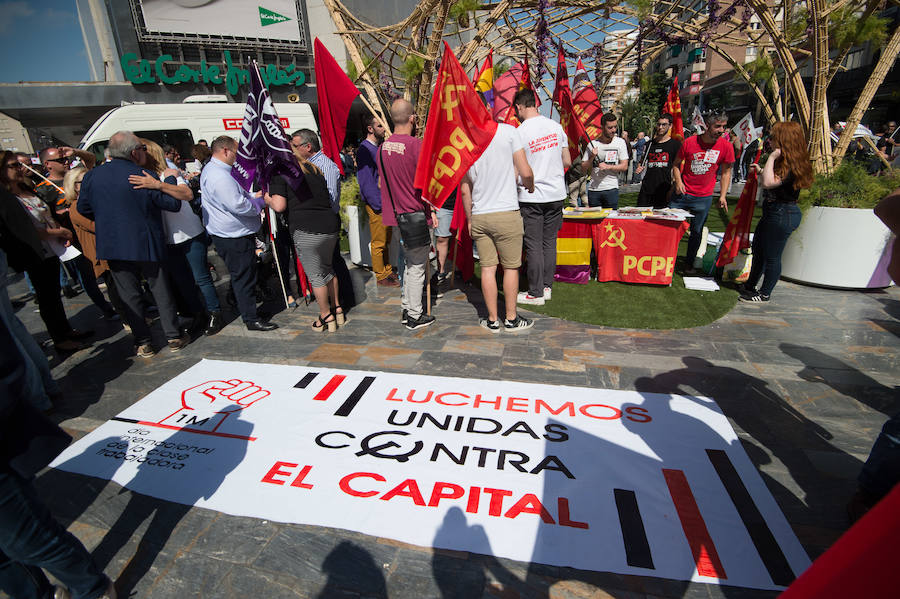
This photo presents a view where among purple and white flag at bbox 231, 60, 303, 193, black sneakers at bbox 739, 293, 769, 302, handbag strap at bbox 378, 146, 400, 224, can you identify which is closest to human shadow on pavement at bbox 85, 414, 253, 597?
purple and white flag at bbox 231, 60, 303, 193

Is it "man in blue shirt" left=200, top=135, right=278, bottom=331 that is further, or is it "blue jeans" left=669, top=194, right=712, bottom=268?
"blue jeans" left=669, top=194, right=712, bottom=268

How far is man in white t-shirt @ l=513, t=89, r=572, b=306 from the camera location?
458 centimetres

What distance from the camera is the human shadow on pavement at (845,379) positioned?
311 centimetres

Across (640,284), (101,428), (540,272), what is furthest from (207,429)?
(640,284)

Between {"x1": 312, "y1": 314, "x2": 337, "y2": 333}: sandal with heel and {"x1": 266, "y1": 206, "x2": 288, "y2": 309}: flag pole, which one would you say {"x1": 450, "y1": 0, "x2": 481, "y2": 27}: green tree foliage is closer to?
{"x1": 266, "y1": 206, "x2": 288, "y2": 309}: flag pole

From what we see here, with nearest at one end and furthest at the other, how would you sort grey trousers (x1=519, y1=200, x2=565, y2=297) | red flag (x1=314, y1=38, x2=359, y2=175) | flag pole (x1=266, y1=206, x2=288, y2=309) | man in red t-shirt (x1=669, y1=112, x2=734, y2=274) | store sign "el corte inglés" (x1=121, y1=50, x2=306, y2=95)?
grey trousers (x1=519, y1=200, x2=565, y2=297) → red flag (x1=314, y1=38, x2=359, y2=175) → flag pole (x1=266, y1=206, x2=288, y2=309) → man in red t-shirt (x1=669, y1=112, x2=734, y2=274) → store sign "el corte inglés" (x1=121, y1=50, x2=306, y2=95)

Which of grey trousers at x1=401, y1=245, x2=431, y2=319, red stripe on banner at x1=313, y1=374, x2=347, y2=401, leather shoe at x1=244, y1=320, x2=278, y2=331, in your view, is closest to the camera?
red stripe on banner at x1=313, y1=374, x2=347, y2=401

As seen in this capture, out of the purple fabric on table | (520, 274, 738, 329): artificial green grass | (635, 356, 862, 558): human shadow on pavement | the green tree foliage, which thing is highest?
the green tree foliage

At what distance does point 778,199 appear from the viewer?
4656mm

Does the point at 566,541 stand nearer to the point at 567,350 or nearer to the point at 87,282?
the point at 567,350

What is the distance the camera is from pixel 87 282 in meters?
5.10

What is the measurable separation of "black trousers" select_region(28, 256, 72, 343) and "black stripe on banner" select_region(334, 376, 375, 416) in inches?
129

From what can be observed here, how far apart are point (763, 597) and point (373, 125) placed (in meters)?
5.91

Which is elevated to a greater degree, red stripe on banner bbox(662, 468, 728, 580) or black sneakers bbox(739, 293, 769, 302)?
black sneakers bbox(739, 293, 769, 302)
